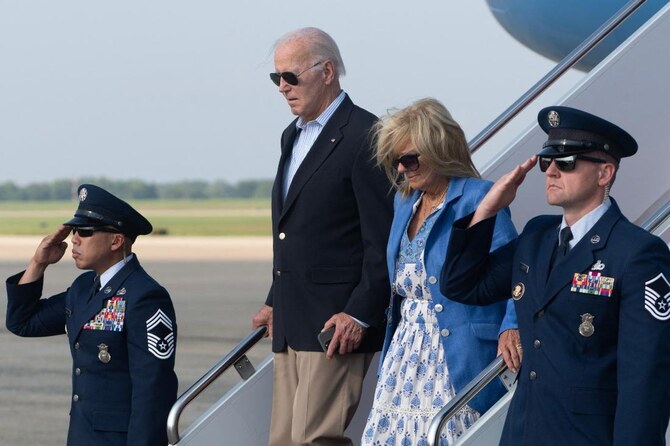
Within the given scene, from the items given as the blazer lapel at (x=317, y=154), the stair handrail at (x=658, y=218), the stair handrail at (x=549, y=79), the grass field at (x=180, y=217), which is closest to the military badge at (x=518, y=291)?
the stair handrail at (x=658, y=218)

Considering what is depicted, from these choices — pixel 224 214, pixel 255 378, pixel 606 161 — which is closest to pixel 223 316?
pixel 255 378

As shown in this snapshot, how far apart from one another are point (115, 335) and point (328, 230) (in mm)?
731

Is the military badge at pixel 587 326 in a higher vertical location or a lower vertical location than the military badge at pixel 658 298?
lower

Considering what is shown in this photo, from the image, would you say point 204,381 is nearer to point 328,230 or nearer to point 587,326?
point 328,230

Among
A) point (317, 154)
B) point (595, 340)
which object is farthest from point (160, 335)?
point (595, 340)

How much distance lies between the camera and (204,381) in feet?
13.7

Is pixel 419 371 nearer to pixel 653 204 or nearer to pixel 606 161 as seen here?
pixel 606 161

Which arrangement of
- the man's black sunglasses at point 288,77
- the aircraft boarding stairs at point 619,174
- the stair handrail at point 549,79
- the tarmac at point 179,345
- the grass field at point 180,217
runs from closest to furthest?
the man's black sunglasses at point 288,77, the aircraft boarding stairs at point 619,174, the stair handrail at point 549,79, the tarmac at point 179,345, the grass field at point 180,217

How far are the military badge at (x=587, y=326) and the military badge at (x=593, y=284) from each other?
53 mm

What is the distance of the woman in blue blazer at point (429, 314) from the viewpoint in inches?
137

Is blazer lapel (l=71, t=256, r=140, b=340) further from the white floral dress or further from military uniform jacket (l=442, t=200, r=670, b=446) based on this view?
military uniform jacket (l=442, t=200, r=670, b=446)

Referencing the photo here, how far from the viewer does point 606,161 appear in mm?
2889

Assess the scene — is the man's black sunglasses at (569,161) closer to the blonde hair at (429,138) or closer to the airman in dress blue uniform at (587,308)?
the airman in dress blue uniform at (587,308)

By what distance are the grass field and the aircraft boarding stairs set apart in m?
57.2
